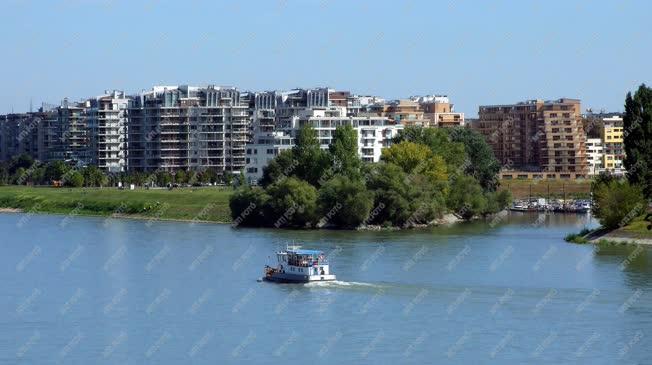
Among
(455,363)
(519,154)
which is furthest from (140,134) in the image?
(455,363)

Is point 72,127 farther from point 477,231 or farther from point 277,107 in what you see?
point 477,231

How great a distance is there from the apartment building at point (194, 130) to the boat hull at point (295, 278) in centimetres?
4488

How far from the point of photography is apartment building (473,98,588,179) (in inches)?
3014

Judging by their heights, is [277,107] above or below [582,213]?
above

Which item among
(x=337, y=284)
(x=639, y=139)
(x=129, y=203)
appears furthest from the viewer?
(x=129, y=203)

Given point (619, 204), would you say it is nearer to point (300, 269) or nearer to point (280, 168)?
point (300, 269)

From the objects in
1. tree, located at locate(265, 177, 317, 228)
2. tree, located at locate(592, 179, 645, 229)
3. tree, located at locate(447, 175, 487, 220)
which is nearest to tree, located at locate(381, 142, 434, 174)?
tree, located at locate(447, 175, 487, 220)

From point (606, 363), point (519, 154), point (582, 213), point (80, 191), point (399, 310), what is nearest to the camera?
point (606, 363)

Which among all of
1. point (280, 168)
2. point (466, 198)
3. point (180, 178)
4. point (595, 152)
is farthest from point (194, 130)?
point (466, 198)

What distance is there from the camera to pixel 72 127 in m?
85.6

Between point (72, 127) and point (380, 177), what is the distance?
43.7 metres

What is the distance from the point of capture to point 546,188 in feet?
215

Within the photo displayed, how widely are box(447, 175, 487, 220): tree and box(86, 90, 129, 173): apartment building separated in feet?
108

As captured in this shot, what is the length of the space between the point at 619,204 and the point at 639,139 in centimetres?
197
